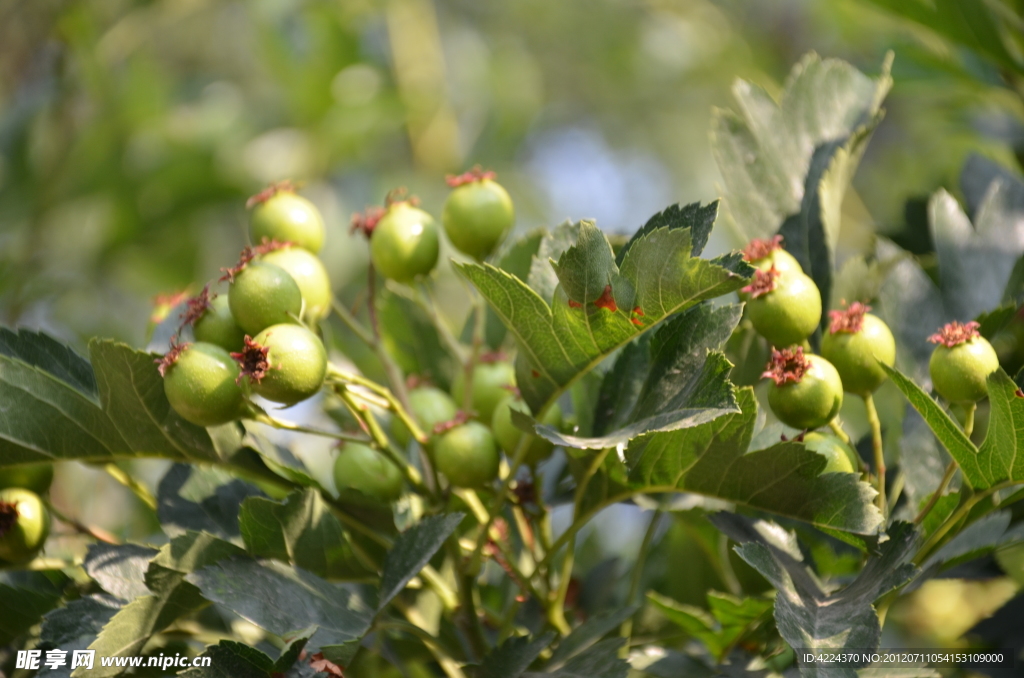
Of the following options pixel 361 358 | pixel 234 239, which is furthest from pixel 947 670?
pixel 234 239

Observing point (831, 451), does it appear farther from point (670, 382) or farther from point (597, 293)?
point (597, 293)

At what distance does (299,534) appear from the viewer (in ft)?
3.13

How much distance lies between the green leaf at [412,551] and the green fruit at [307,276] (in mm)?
313

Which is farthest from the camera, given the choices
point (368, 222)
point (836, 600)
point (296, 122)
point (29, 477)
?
point (296, 122)

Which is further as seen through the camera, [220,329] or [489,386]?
[489,386]

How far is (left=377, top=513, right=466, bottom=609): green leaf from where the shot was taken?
2.83ft

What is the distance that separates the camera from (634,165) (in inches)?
271

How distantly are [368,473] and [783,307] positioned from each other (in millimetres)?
539

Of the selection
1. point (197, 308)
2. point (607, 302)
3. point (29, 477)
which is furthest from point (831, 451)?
point (29, 477)

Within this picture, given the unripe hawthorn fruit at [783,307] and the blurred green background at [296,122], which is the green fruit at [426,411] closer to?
the unripe hawthorn fruit at [783,307]

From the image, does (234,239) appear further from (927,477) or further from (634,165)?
(927,477)

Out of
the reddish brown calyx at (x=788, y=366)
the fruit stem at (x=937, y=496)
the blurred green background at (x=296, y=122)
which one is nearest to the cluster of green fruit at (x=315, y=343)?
the reddish brown calyx at (x=788, y=366)

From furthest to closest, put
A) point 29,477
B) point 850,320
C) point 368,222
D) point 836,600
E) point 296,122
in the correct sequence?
point 296,122 < point 368,222 < point 29,477 < point 850,320 < point 836,600

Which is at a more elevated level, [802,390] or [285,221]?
[285,221]
